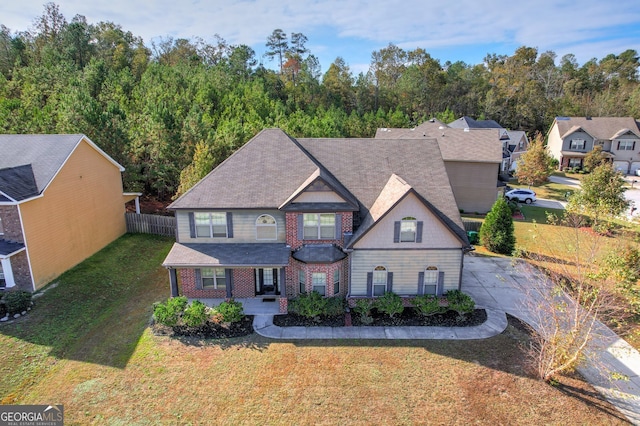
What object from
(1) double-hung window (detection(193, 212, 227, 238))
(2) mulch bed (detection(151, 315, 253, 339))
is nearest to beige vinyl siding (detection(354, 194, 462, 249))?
(2) mulch bed (detection(151, 315, 253, 339))

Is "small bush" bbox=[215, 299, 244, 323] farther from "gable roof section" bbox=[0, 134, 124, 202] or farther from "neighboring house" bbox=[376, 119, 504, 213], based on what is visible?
"neighboring house" bbox=[376, 119, 504, 213]

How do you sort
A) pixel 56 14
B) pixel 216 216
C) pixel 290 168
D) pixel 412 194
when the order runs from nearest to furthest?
pixel 412 194
pixel 216 216
pixel 290 168
pixel 56 14

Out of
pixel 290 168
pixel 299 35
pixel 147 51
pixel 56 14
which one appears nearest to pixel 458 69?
pixel 299 35

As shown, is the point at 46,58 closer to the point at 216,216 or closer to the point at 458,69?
the point at 216,216

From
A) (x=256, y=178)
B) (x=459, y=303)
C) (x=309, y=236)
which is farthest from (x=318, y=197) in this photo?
(x=459, y=303)

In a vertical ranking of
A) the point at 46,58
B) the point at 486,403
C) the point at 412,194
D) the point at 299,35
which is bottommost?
the point at 486,403

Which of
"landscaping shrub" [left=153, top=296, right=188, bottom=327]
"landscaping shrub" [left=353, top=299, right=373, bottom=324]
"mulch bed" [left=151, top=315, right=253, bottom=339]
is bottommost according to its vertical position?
"mulch bed" [left=151, top=315, right=253, bottom=339]

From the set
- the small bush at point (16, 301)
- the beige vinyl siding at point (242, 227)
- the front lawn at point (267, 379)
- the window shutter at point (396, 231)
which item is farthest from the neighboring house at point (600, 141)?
the small bush at point (16, 301)
